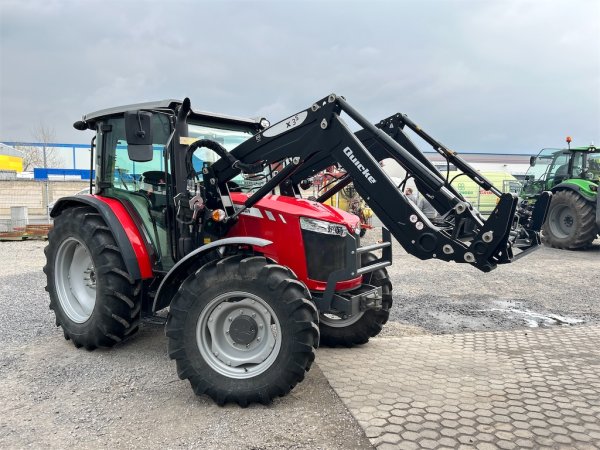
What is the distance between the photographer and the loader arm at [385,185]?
3738 millimetres

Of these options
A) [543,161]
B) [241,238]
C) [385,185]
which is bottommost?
[241,238]

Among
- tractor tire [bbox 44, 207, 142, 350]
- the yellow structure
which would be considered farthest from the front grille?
the yellow structure

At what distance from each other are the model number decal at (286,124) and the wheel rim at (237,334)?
1361 mm

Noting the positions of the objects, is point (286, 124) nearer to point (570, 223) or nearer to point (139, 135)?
point (139, 135)

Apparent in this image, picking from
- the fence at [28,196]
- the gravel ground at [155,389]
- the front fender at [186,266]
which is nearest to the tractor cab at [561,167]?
the gravel ground at [155,389]

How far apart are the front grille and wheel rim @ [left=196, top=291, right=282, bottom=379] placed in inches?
25.9

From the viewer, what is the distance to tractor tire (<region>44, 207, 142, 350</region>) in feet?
14.8

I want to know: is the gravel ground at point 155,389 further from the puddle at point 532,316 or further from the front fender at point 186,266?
the front fender at point 186,266

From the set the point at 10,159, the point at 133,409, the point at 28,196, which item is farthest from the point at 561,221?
the point at 10,159

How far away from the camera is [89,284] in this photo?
5250 millimetres

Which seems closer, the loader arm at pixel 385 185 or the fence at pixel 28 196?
the loader arm at pixel 385 185

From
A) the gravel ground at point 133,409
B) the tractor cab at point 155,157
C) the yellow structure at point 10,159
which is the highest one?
the yellow structure at point 10,159

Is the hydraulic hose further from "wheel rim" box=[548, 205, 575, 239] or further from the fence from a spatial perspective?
the fence

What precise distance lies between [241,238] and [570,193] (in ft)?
37.3
